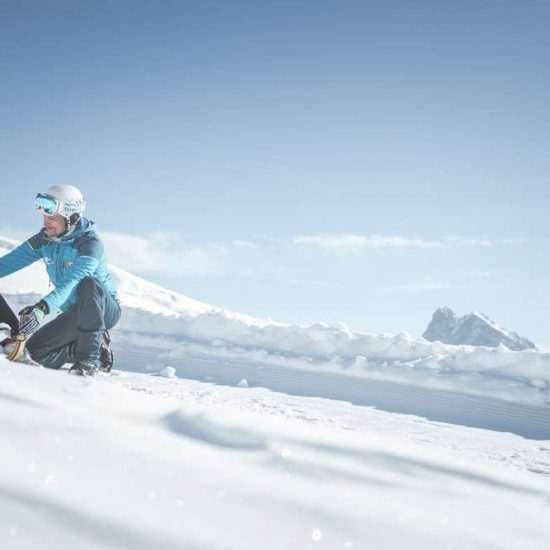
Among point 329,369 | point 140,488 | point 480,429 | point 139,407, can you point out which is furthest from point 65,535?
point 329,369

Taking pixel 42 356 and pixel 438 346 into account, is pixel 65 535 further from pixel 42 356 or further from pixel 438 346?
pixel 438 346

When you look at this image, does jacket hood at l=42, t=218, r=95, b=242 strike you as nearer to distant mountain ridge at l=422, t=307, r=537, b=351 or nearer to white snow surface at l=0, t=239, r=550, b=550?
white snow surface at l=0, t=239, r=550, b=550

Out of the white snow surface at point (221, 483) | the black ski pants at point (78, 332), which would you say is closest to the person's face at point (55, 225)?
the black ski pants at point (78, 332)

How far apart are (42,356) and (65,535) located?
2693 millimetres

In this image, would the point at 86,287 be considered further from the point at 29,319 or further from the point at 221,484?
the point at 221,484

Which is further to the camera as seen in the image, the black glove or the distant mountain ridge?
the distant mountain ridge

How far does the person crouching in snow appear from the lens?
3076mm

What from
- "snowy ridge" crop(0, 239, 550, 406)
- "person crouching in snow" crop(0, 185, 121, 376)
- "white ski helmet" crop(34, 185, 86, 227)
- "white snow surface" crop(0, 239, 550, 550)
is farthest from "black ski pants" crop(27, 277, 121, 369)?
"snowy ridge" crop(0, 239, 550, 406)

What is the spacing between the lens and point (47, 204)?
3.06 meters

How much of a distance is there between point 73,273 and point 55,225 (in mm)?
455

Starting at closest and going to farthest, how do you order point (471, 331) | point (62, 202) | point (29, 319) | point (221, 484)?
point (221, 484) < point (29, 319) < point (62, 202) < point (471, 331)

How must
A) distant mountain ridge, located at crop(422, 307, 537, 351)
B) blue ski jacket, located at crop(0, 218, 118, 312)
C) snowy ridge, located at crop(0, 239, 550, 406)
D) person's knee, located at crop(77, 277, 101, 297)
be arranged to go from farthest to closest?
distant mountain ridge, located at crop(422, 307, 537, 351) < snowy ridge, located at crop(0, 239, 550, 406) < person's knee, located at crop(77, 277, 101, 297) < blue ski jacket, located at crop(0, 218, 118, 312)

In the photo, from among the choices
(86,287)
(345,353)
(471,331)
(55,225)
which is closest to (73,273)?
(86,287)

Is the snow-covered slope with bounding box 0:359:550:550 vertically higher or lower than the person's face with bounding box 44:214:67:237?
lower
